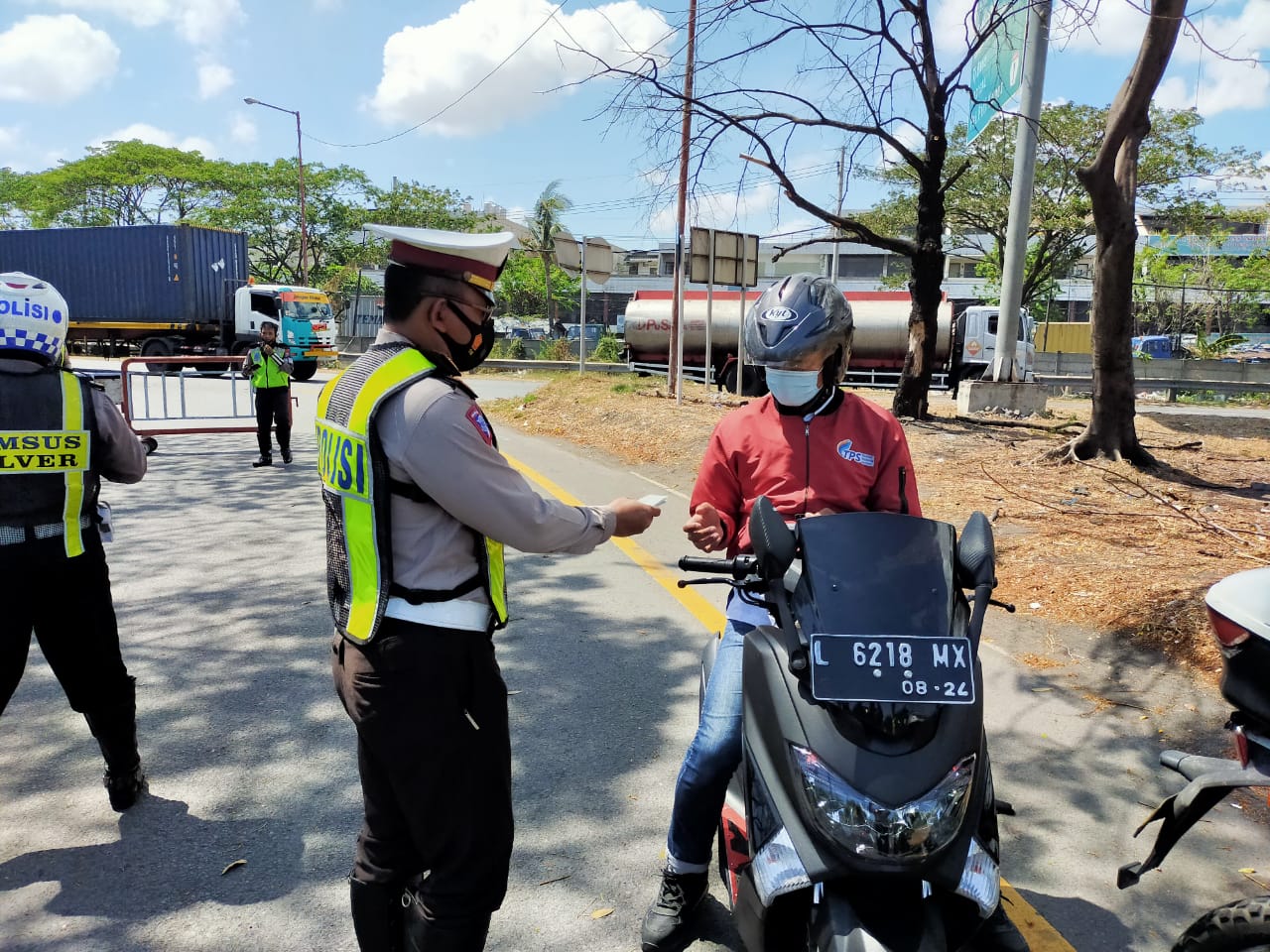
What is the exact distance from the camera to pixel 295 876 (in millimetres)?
2967

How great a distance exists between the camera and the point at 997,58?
9312mm

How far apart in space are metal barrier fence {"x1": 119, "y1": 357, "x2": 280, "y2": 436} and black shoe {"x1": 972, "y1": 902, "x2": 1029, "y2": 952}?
10434 mm

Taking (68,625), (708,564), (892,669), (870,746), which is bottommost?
(68,625)

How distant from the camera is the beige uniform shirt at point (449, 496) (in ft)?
6.66

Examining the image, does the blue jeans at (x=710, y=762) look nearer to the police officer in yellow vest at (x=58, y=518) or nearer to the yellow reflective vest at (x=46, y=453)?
the police officer in yellow vest at (x=58, y=518)

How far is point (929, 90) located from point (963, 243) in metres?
23.7

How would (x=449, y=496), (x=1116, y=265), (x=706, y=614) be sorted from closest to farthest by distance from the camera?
(x=449, y=496), (x=706, y=614), (x=1116, y=265)

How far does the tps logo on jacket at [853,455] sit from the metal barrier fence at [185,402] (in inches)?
380

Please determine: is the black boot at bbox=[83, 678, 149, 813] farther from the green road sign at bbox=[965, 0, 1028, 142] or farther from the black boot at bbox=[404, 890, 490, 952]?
the green road sign at bbox=[965, 0, 1028, 142]

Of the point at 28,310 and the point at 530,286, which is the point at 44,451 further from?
the point at 530,286

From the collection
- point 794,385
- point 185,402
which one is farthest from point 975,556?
point 185,402

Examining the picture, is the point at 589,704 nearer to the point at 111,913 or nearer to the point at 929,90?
the point at 111,913

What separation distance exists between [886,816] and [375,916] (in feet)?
4.29

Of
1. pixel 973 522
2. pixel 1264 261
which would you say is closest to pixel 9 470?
pixel 973 522
